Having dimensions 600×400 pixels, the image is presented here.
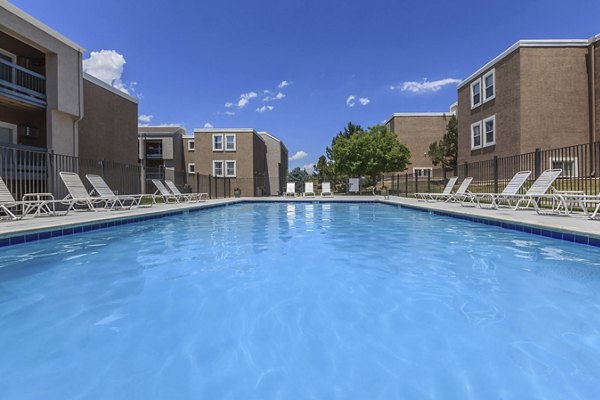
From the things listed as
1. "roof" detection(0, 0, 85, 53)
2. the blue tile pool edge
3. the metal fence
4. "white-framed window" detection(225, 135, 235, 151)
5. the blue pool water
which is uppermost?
"roof" detection(0, 0, 85, 53)

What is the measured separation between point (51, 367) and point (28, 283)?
2.17 meters

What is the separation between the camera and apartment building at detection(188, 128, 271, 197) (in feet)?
88.3

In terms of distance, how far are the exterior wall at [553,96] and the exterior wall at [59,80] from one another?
1934 centimetres

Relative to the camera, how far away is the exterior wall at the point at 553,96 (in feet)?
49.9

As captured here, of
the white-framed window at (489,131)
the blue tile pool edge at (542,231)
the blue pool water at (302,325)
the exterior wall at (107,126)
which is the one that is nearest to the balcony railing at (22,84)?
the exterior wall at (107,126)

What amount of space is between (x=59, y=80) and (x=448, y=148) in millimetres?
24938

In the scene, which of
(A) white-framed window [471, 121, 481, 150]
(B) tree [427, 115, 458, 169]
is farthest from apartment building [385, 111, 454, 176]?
(A) white-framed window [471, 121, 481, 150]

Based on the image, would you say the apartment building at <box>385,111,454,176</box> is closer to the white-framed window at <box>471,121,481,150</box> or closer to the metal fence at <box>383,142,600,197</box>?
the metal fence at <box>383,142,600,197</box>

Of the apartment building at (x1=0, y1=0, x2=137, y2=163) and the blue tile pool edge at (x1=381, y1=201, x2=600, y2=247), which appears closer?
the blue tile pool edge at (x1=381, y1=201, x2=600, y2=247)

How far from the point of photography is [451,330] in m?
2.35

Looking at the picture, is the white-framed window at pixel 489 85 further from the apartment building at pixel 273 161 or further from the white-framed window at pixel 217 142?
the apartment building at pixel 273 161

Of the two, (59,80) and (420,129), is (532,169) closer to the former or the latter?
(420,129)

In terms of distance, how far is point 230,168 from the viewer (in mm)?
27188

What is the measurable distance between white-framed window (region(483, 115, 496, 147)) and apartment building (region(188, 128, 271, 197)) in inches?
665
